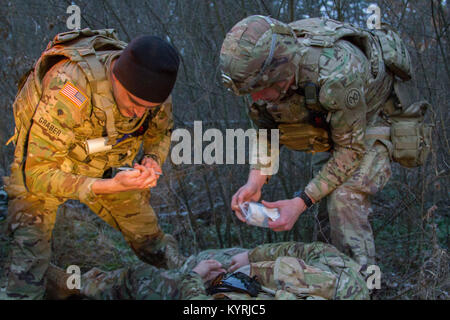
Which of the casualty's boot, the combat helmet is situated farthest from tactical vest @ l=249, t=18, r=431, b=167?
the casualty's boot

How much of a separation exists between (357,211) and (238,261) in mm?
860

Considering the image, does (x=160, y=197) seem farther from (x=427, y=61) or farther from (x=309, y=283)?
(x=427, y=61)

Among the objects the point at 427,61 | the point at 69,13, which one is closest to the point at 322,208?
the point at 427,61

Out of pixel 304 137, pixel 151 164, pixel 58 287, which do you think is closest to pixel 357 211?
pixel 304 137

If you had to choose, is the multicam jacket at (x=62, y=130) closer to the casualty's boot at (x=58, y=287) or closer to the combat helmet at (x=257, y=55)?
the casualty's boot at (x=58, y=287)

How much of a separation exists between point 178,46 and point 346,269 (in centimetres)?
284

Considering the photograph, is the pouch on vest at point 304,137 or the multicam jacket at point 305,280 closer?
the multicam jacket at point 305,280

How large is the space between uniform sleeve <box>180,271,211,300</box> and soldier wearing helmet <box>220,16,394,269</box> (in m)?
0.51

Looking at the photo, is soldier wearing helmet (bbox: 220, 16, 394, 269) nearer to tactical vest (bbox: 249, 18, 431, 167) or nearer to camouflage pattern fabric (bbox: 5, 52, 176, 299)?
tactical vest (bbox: 249, 18, 431, 167)

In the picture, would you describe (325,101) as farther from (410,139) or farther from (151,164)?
(151,164)

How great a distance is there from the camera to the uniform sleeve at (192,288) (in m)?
2.50

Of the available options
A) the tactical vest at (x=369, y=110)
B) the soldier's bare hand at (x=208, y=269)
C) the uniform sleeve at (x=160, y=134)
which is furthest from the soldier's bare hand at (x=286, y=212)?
the uniform sleeve at (x=160, y=134)

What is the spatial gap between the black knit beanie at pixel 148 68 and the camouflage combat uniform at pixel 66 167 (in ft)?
0.86

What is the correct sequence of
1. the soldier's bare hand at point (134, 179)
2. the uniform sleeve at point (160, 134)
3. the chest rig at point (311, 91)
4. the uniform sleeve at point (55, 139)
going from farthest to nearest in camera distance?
the uniform sleeve at point (160, 134) → the chest rig at point (311, 91) → the uniform sleeve at point (55, 139) → the soldier's bare hand at point (134, 179)
